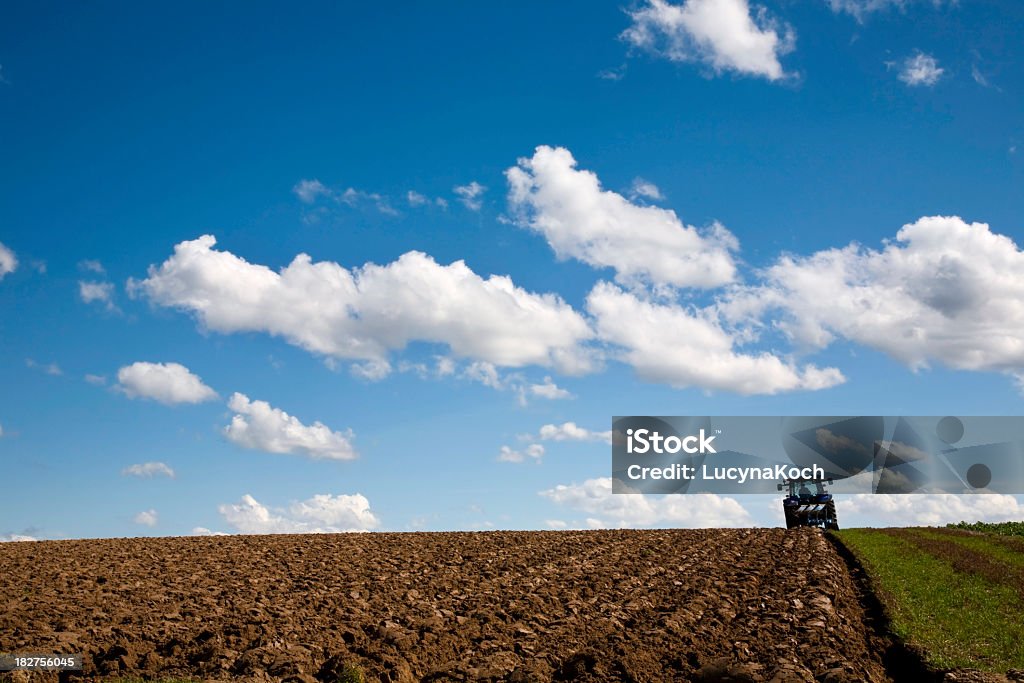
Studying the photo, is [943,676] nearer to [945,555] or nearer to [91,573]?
[945,555]

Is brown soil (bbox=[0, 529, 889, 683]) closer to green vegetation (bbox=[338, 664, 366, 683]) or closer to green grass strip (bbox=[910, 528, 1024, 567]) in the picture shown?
green vegetation (bbox=[338, 664, 366, 683])

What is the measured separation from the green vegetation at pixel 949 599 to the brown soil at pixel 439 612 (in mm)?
956

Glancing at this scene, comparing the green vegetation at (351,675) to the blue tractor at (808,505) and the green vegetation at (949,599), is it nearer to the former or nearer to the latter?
the green vegetation at (949,599)

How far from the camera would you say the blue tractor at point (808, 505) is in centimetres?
3544

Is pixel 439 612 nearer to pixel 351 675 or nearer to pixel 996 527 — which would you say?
pixel 351 675

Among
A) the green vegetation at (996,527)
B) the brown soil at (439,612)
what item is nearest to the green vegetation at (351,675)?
the brown soil at (439,612)

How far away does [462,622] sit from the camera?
1454 cm

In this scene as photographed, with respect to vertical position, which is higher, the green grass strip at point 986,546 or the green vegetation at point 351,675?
the green grass strip at point 986,546

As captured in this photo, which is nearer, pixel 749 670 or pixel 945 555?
pixel 749 670

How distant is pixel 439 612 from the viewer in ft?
50.3

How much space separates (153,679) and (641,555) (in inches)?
591

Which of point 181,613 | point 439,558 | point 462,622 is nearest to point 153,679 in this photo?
point 181,613

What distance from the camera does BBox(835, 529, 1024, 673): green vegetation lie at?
13.1 m

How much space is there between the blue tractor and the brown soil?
12401 mm
